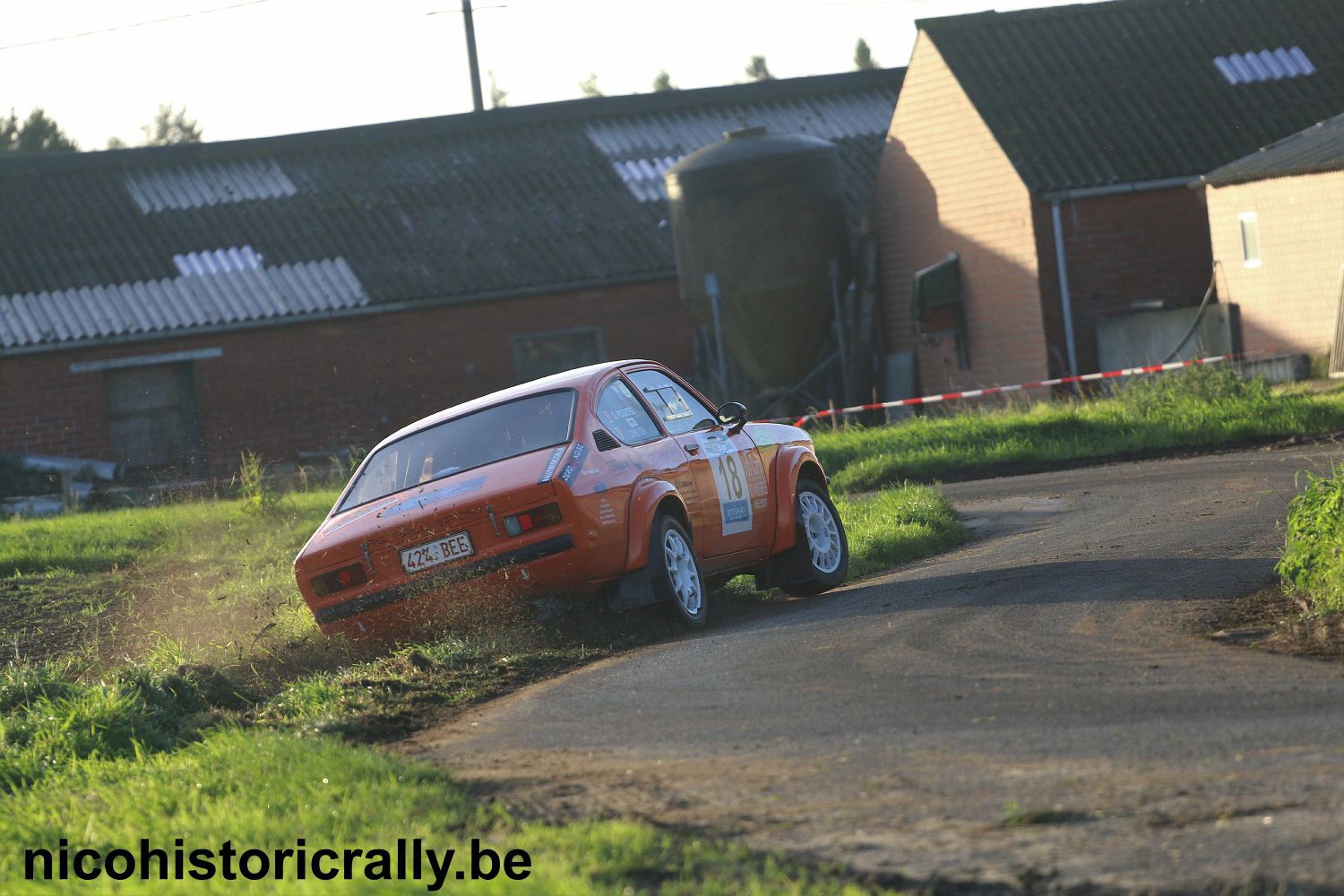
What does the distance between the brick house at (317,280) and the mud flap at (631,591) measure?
2170cm

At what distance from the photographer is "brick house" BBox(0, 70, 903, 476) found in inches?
1251

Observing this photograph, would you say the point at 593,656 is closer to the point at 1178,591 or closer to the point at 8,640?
the point at 1178,591

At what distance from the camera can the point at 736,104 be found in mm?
40031

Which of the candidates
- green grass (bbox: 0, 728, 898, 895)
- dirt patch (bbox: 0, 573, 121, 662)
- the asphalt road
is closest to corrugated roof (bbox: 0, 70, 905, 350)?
dirt patch (bbox: 0, 573, 121, 662)

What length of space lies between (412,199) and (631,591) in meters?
27.1

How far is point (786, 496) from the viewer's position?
11.7 meters

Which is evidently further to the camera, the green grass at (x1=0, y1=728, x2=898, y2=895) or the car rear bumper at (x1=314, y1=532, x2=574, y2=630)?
the car rear bumper at (x1=314, y1=532, x2=574, y2=630)

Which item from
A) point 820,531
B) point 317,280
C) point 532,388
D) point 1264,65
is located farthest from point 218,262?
point 532,388

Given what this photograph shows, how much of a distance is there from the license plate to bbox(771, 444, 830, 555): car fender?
2593 millimetres

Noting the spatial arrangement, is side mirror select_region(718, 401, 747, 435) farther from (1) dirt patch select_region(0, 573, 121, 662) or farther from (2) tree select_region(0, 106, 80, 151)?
(2) tree select_region(0, 106, 80, 151)

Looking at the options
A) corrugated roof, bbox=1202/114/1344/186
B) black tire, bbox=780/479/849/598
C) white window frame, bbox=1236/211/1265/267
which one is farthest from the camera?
white window frame, bbox=1236/211/1265/267

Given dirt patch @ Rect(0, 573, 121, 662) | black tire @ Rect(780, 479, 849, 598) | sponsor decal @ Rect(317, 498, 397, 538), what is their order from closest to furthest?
sponsor decal @ Rect(317, 498, 397, 538), black tire @ Rect(780, 479, 849, 598), dirt patch @ Rect(0, 573, 121, 662)

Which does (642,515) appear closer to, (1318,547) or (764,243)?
(1318,547)

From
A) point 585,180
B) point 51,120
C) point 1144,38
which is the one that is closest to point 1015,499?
point 1144,38
